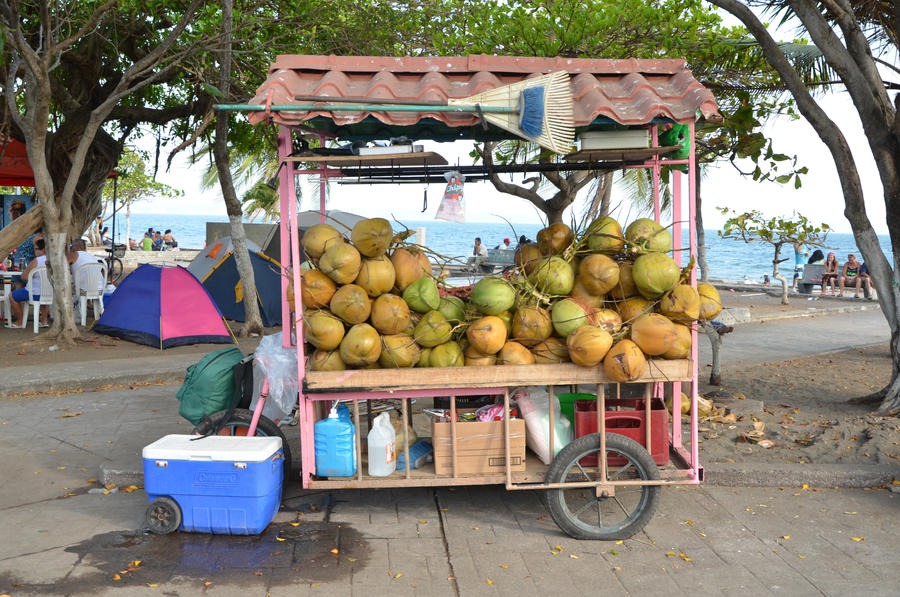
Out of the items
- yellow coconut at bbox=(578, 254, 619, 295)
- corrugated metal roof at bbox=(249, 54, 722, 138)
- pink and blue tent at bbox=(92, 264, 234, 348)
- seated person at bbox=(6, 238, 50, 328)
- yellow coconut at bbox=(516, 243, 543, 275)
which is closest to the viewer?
corrugated metal roof at bbox=(249, 54, 722, 138)

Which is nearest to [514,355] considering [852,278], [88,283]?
[88,283]

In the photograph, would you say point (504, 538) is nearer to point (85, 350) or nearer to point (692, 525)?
point (692, 525)

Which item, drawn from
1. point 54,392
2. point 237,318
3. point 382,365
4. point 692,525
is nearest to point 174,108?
point 237,318

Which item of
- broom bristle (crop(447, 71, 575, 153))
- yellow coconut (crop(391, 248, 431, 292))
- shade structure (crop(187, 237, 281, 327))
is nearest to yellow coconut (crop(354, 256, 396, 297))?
yellow coconut (crop(391, 248, 431, 292))

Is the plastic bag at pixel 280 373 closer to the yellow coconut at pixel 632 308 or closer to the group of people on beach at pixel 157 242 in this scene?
the yellow coconut at pixel 632 308

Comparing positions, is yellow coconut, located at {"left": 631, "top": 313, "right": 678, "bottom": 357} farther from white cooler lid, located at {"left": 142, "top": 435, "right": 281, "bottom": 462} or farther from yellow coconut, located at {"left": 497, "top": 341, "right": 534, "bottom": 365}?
white cooler lid, located at {"left": 142, "top": 435, "right": 281, "bottom": 462}

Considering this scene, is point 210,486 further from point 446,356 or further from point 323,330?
point 446,356

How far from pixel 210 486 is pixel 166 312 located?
7329 mm

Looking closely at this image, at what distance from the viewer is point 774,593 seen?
381 cm

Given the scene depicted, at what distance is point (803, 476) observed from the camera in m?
5.41

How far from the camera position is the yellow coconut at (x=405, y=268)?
15.4ft

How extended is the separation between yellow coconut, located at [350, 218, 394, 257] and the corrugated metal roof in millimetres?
599

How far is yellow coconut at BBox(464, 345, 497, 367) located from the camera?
14.7 ft

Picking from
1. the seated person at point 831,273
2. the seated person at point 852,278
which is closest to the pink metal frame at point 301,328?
the seated person at point 852,278
